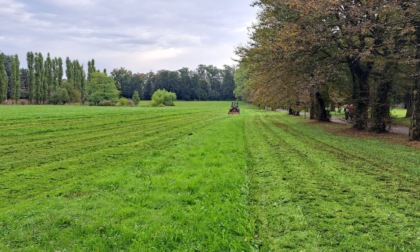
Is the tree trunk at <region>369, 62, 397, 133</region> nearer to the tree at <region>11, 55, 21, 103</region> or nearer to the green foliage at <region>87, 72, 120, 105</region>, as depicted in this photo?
the green foliage at <region>87, 72, 120, 105</region>

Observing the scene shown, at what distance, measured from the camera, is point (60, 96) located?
68312mm

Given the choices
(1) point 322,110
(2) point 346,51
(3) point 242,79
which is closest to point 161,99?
(3) point 242,79

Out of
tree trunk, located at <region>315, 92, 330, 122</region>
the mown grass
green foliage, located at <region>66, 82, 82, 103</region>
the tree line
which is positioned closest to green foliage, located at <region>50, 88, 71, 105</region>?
green foliage, located at <region>66, 82, 82, 103</region>

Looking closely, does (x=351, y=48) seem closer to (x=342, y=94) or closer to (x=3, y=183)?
(x=342, y=94)

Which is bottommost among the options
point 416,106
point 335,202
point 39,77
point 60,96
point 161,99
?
point 335,202

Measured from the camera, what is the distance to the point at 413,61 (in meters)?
11.8

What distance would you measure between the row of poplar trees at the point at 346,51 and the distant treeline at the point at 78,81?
199ft

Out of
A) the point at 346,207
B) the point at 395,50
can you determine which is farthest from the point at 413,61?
the point at 346,207

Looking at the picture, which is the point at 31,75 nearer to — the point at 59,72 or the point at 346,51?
the point at 59,72

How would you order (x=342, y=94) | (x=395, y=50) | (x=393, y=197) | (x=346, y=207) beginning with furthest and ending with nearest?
(x=342, y=94) → (x=395, y=50) → (x=393, y=197) → (x=346, y=207)

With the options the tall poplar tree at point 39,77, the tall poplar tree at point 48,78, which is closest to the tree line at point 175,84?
the tall poplar tree at point 48,78

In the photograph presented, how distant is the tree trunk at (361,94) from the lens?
1708 centimetres

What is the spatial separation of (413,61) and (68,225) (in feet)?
42.3

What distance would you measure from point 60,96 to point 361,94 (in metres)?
65.7
